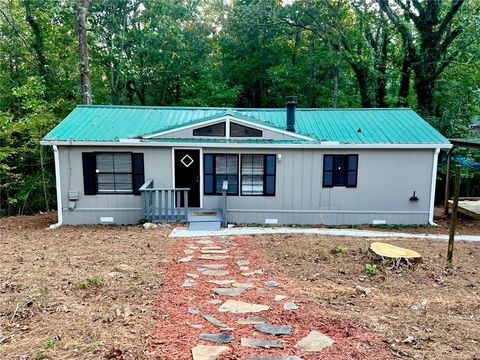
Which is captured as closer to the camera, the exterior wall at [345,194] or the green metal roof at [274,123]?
the green metal roof at [274,123]

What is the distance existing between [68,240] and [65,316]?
4.70 m

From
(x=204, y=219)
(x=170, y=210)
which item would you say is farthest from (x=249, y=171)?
(x=170, y=210)

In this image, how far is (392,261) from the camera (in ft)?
18.7

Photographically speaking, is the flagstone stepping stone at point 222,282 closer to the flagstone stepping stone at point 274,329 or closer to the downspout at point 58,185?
the flagstone stepping stone at point 274,329

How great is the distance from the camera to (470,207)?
11.2 meters

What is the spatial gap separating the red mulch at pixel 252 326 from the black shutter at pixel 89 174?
628 cm

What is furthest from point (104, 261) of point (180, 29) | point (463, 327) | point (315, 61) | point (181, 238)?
point (180, 29)

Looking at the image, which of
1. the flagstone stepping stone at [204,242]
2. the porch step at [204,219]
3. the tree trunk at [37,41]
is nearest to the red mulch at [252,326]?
the flagstone stepping stone at [204,242]

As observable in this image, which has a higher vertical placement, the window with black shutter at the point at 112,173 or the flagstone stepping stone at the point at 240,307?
the window with black shutter at the point at 112,173

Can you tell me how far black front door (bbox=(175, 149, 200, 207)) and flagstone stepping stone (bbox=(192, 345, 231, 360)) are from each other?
25.6 feet

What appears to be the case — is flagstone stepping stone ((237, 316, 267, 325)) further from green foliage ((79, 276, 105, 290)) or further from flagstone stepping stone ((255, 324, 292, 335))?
green foliage ((79, 276, 105, 290))

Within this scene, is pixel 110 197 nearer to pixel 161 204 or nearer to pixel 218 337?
pixel 161 204

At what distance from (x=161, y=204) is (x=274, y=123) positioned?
14.9ft

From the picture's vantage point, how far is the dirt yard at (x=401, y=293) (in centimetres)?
352
